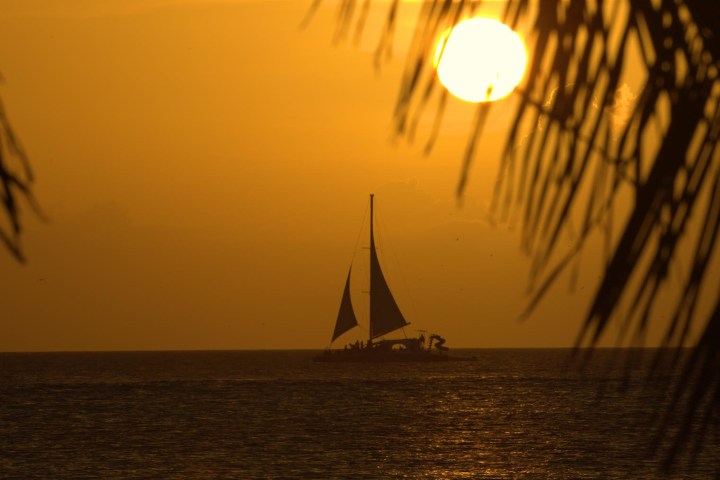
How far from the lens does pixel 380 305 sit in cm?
6031

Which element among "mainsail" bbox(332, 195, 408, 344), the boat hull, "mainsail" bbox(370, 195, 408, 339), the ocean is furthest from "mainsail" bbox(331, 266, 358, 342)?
the boat hull

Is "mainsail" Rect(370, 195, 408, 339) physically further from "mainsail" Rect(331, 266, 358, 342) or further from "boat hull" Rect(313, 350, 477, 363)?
"boat hull" Rect(313, 350, 477, 363)

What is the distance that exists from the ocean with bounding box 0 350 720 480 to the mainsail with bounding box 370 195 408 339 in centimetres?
387

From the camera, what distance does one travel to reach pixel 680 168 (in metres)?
0.56

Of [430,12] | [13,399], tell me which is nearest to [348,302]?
[13,399]

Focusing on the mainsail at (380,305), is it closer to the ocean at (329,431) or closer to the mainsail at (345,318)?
the mainsail at (345,318)

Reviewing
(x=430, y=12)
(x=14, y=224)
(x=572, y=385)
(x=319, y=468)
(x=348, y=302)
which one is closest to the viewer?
(x=14, y=224)

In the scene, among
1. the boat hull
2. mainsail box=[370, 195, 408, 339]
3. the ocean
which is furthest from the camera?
the boat hull

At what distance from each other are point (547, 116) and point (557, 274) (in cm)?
10

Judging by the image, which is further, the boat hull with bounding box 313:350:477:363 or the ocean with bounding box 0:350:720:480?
the boat hull with bounding box 313:350:477:363

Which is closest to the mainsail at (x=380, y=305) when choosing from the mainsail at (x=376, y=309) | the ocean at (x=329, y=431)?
the mainsail at (x=376, y=309)

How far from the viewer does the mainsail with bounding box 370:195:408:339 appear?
59812 millimetres

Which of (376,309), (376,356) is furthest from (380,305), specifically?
(376,356)

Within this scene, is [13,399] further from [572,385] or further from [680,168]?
[680,168]
